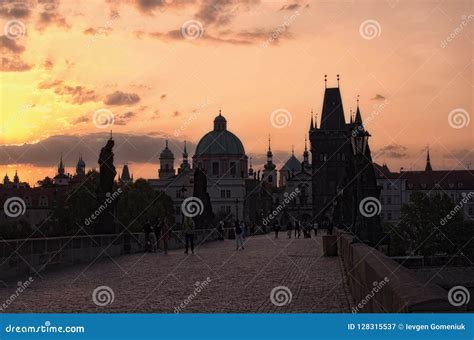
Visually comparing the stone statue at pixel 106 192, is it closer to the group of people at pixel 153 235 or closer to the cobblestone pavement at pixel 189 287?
the group of people at pixel 153 235

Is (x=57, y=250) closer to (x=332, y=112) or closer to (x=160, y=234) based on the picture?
(x=160, y=234)

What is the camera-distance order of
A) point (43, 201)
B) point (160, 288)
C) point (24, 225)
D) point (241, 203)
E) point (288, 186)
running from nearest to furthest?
point (160, 288) → point (24, 225) → point (43, 201) → point (241, 203) → point (288, 186)

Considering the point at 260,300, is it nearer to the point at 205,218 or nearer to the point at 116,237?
the point at 116,237

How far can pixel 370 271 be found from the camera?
916 cm

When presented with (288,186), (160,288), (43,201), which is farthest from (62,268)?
(288,186)

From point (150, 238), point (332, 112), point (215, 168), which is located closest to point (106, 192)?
point (150, 238)

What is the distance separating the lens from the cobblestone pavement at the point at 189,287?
458 inches

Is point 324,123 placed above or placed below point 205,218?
above

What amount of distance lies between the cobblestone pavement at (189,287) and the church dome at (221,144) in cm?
13299

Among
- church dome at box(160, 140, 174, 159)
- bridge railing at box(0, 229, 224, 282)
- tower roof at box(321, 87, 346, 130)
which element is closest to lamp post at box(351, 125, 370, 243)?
bridge railing at box(0, 229, 224, 282)

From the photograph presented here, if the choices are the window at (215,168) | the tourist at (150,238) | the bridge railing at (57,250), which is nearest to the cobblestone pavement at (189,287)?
the bridge railing at (57,250)

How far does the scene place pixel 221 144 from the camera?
155 meters

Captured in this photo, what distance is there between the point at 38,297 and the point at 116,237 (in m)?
13.4

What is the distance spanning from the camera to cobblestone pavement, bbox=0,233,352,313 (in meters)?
11.6
